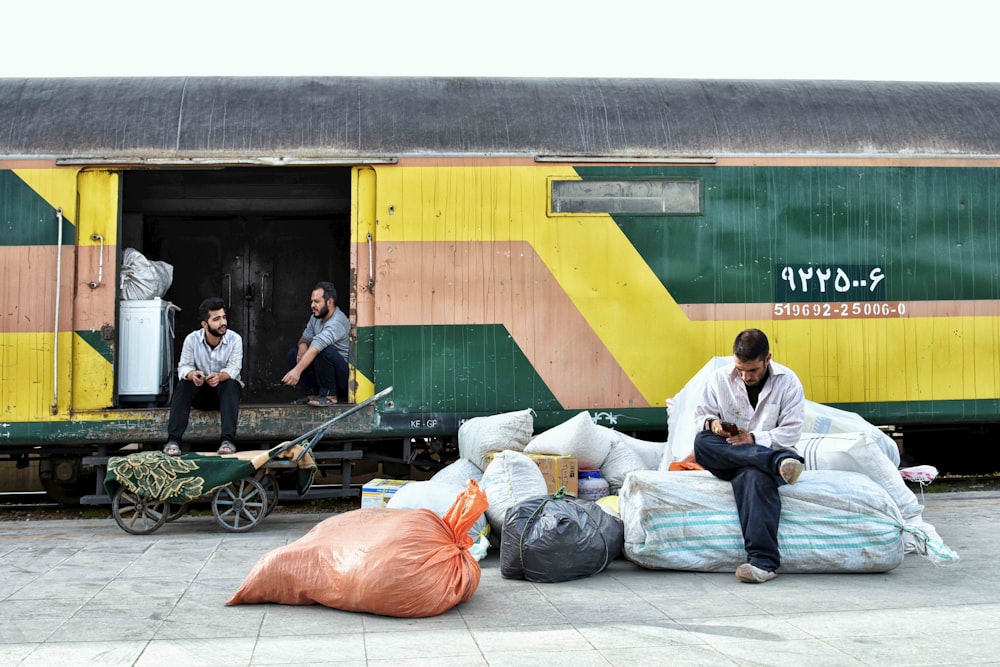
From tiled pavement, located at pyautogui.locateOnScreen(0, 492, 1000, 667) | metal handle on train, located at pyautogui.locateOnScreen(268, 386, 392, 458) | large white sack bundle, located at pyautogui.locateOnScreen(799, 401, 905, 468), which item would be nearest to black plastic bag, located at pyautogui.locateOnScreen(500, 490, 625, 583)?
tiled pavement, located at pyautogui.locateOnScreen(0, 492, 1000, 667)

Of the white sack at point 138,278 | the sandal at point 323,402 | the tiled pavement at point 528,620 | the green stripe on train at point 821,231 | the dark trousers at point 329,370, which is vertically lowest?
the tiled pavement at point 528,620

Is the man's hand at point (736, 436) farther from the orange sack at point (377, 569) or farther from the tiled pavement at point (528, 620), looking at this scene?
the orange sack at point (377, 569)

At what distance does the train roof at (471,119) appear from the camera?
7199 millimetres

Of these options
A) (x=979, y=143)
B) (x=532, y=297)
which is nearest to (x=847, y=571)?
(x=532, y=297)

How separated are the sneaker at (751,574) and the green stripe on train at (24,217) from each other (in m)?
5.19

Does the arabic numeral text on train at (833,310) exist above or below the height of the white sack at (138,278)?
below

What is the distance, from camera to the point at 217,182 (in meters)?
8.68

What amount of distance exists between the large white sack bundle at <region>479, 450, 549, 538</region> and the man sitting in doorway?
204 cm

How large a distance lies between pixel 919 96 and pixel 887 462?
11.6 ft

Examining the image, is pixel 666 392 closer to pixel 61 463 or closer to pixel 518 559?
pixel 518 559

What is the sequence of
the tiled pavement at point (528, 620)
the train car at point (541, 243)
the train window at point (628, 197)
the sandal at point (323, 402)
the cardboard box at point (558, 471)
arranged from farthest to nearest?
1. the train window at point (628, 197)
2. the sandal at point (323, 402)
3. the train car at point (541, 243)
4. the cardboard box at point (558, 471)
5. the tiled pavement at point (528, 620)

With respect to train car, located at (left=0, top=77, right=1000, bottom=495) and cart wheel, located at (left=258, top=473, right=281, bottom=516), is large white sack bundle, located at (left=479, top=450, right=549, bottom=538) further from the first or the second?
cart wheel, located at (left=258, top=473, right=281, bottom=516)

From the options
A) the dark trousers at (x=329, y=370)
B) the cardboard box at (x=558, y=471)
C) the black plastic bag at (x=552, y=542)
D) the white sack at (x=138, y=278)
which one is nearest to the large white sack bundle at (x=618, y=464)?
the cardboard box at (x=558, y=471)

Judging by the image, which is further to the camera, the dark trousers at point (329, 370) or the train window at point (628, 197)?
the dark trousers at point (329, 370)
